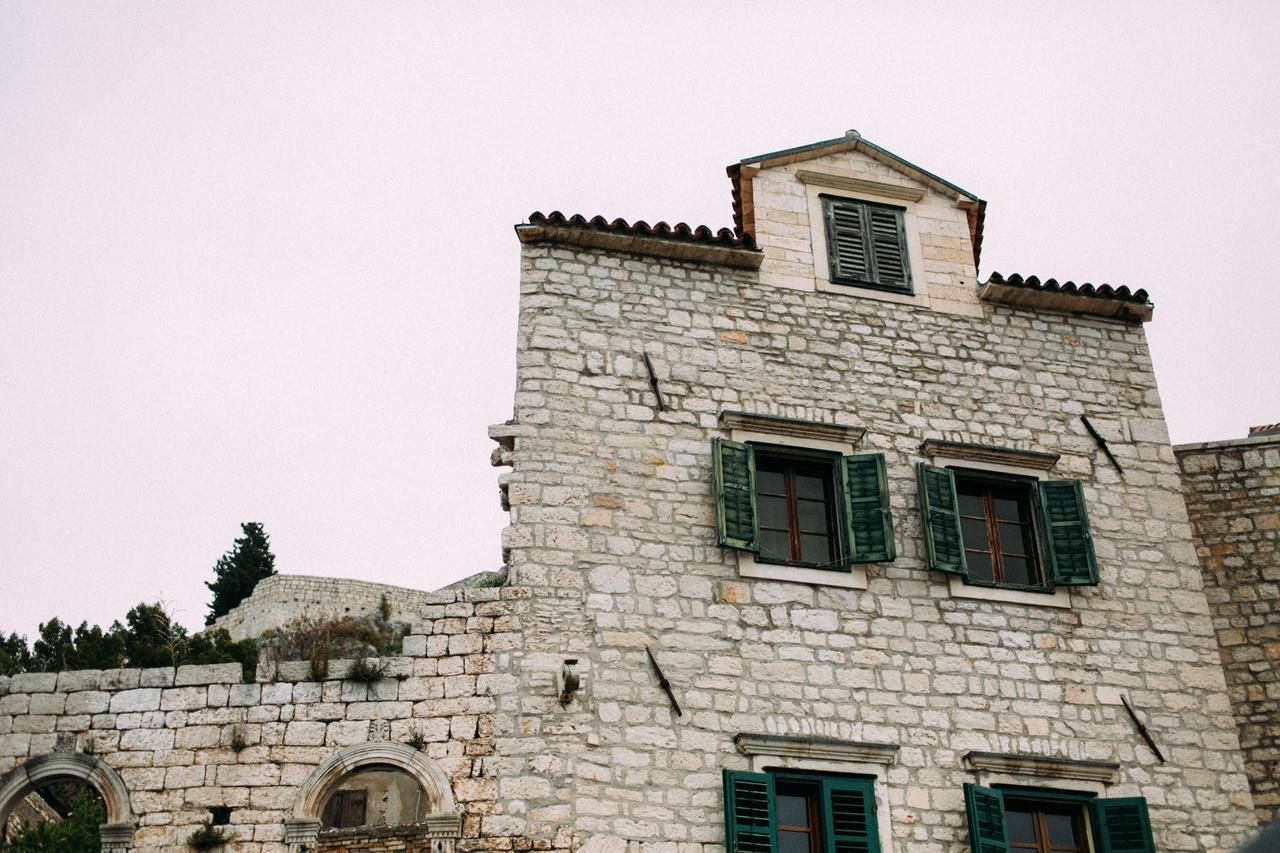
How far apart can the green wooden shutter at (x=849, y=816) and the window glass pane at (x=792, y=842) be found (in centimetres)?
19

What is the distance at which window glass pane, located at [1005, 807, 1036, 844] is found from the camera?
36.4ft

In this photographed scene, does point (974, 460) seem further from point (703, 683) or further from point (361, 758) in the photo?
point (361, 758)

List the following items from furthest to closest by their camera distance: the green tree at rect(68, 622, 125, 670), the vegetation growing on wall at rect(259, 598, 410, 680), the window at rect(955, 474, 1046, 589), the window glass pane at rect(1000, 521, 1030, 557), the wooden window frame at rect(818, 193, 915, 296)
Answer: the vegetation growing on wall at rect(259, 598, 410, 680) → the green tree at rect(68, 622, 125, 670) → the wooden window frame at rect(818, 193, 915, 296) → the window glass pane at rect(1000, 521, 1030, 557) → the window at rect(955, 474, 1046, 589)

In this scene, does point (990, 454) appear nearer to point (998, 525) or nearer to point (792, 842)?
point (998, 525)

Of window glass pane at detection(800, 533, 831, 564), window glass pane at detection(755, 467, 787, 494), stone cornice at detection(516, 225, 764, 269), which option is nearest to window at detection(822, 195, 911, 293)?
stone cornice at detection(516, 225, 764, 269)

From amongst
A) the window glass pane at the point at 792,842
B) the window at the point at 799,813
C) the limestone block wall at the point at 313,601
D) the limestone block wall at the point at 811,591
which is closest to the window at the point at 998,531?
the limestone block wall at the point at 811,591

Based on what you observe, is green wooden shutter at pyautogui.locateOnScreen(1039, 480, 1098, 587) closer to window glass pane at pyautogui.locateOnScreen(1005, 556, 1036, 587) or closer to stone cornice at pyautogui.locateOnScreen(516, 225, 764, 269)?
window glass pane at pyautogui.locateOnScreen(1005, 556, 1036, 587)

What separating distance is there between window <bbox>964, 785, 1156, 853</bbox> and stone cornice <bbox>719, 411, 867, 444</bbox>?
3.35 m

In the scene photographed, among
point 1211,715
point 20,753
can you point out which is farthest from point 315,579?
point 1211,715

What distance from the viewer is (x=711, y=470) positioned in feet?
39.3

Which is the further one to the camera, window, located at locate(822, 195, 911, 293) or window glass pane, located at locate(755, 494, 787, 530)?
window, located at locate(822, 195, 911, 293)

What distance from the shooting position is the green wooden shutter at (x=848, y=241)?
1359 centimetres

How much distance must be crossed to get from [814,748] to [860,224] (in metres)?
5.74

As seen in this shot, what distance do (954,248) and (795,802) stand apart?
6285 millimetres
